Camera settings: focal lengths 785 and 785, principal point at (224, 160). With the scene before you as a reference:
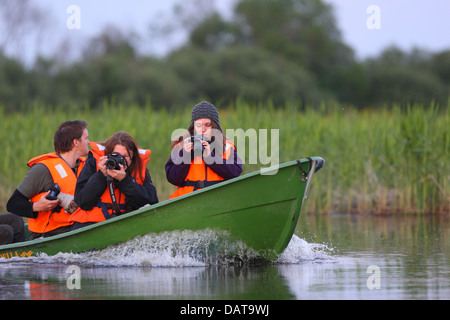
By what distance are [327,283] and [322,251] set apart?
1406mm

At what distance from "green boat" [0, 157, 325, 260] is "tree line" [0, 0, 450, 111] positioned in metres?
18.3

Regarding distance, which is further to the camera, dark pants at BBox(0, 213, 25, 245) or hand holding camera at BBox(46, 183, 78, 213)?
dark pants at BBox(0, 213, 25, 245)

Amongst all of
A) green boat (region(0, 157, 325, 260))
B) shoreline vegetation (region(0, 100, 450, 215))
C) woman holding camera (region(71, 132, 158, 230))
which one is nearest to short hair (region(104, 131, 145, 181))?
woman holding camera (region(71, 132, 158, 230))

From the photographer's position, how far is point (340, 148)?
9.64m

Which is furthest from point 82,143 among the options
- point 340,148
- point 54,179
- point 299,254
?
point 340,148

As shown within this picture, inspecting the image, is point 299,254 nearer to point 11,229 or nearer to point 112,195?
point 112,195

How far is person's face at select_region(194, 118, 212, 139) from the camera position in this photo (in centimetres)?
557

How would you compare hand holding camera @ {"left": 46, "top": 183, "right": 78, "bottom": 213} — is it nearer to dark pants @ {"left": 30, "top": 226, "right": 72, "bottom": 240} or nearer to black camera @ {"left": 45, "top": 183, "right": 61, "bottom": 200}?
black camera @ {"left": 45, "top": 183, "right": 61, "bottom": 200}

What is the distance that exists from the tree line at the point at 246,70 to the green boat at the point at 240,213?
60.0 ft

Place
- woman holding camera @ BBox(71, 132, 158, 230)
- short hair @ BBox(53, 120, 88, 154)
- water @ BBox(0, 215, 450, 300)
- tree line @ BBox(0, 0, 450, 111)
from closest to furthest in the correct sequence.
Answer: water @ BBox(0, 215, 450, 300) < woman holding camera @ BBox(71, 132, 158, 230) < short hair @ BBox(53, 120, 88, 154) < tree line @ BBox(0, 0, 450, 111)

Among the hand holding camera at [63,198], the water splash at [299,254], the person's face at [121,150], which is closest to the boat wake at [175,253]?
the water splash at [299,254]

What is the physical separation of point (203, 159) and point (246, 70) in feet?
86.4
